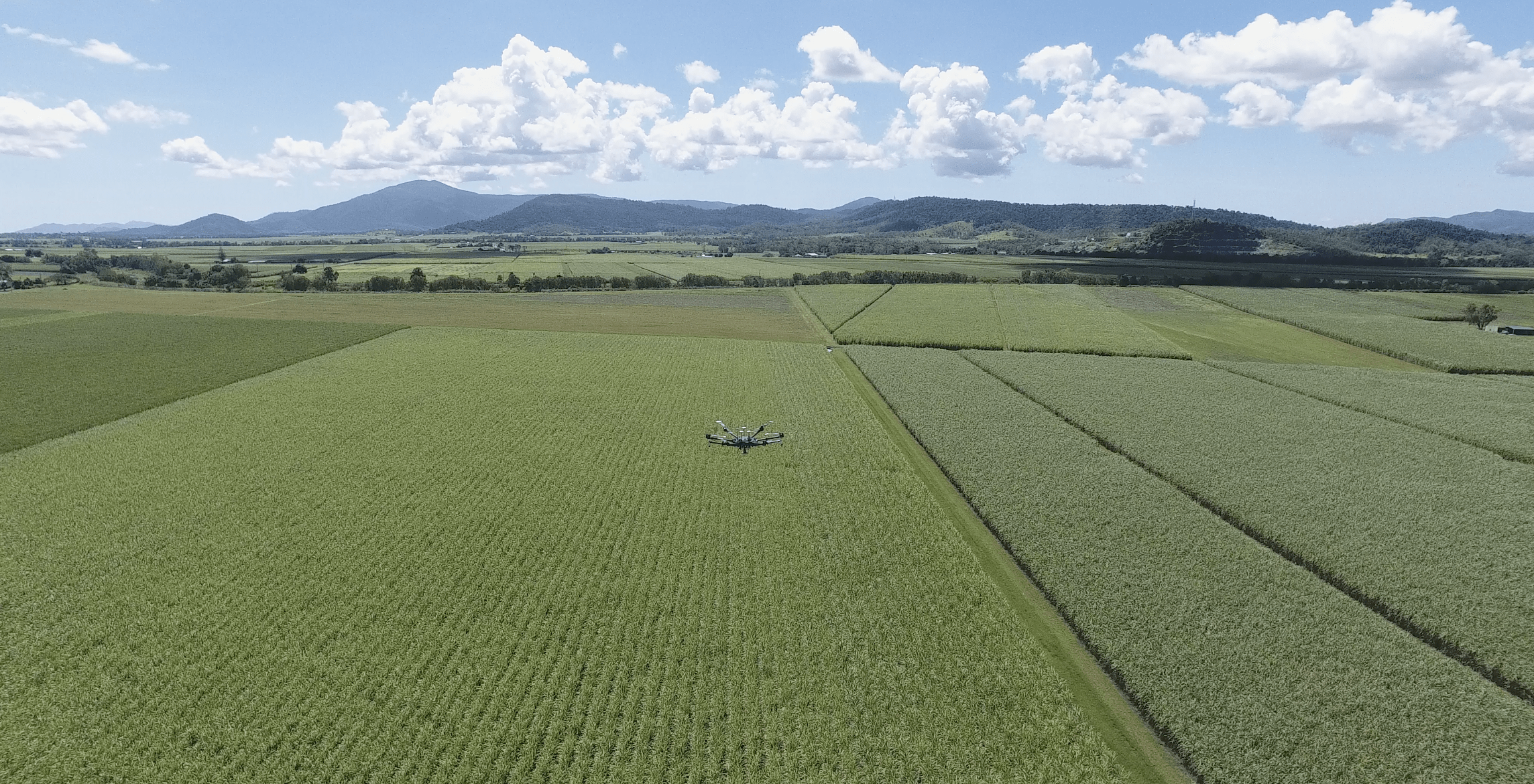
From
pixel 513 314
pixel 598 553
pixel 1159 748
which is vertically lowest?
pixel 1159 748

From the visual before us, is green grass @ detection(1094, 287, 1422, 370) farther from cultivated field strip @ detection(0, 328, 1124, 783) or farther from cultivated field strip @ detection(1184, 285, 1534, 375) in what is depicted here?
cultivated field strip @ detection(0, 328, 1124, 783)

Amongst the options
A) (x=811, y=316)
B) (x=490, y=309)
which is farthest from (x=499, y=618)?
(x=490, y=309)

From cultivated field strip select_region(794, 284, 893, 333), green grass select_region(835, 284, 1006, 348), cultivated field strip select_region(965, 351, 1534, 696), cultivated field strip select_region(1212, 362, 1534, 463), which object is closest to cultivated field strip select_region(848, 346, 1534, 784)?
cultivated field strip select_region(965, 351, 1534, 696)

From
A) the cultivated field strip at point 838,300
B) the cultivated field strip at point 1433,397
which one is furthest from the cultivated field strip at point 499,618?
the cultivated field strip at point 838,300

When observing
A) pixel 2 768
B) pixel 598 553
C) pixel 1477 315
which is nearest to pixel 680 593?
pixel 598 553

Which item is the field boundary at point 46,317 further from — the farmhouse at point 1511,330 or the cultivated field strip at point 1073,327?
the farmhouse at point 1511,330

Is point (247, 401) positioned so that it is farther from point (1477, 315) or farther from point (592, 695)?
point (1477, 315)
